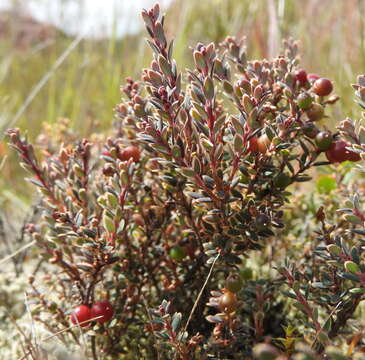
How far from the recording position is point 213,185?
885mm

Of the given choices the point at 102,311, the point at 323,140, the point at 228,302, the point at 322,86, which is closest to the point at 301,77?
the point at 322,86

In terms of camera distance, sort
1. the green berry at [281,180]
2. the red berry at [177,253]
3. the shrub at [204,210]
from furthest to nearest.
A: the red berry at [177,253] → the green berry at [281,180] → the shrub at [204,210]

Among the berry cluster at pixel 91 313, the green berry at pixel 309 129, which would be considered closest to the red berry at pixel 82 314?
the berry cluster at pixel 91 313

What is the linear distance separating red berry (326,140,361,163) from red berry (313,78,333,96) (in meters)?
0.11

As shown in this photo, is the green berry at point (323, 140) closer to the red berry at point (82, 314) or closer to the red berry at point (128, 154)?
the red berry at point (128, 154)

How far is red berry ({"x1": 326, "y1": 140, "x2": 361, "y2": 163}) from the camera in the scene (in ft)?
3.23

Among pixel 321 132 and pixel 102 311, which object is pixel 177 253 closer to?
pixel 102 311

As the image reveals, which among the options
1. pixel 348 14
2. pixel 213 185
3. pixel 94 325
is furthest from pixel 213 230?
pixel 348 14

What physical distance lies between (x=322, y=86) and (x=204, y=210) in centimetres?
37

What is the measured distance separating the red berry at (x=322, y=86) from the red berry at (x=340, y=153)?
0.37 feet

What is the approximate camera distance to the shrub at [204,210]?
2.85 ft

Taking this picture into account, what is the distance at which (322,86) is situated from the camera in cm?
100

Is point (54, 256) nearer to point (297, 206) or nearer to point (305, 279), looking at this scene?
point (305, 279)

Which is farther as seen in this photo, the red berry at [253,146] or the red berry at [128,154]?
the red berry at [128,154]
